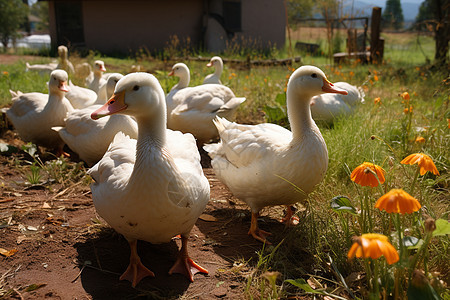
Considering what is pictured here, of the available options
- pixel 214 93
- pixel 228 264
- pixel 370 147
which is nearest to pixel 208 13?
pixel 214 93

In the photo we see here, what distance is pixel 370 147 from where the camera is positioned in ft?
12.6

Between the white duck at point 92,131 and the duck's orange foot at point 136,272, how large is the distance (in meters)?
1.94

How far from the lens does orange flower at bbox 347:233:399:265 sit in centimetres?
156

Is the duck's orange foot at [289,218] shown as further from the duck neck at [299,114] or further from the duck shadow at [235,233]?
the duck neck at [299,114]

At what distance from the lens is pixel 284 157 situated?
301cm

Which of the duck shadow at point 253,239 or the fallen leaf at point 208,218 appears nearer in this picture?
the duck shadow at point 253,239

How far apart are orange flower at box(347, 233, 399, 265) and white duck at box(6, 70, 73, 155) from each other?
14.1ft

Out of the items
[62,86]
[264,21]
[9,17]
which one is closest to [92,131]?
[62,86]

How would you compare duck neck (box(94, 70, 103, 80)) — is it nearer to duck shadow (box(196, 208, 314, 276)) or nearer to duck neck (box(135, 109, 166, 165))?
duck shadow (box(196, 208, 314, 276))

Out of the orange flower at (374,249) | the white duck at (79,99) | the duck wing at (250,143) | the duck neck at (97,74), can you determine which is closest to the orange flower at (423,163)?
the orange flower at (374,249)

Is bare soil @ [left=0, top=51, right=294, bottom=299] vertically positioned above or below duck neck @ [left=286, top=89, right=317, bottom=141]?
below

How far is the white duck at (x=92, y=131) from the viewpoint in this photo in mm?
4336

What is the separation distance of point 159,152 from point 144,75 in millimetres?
493

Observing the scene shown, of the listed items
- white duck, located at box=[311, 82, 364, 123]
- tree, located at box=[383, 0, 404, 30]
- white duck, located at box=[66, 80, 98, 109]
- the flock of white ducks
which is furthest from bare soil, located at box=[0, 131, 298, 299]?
tree, located at box=[383, 0, 404, 30]
